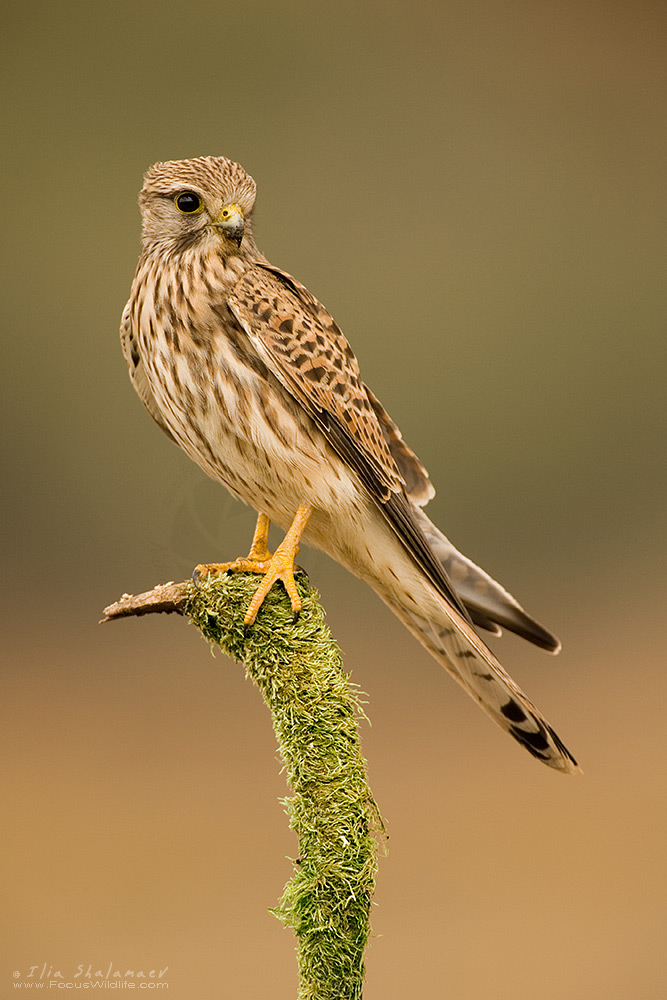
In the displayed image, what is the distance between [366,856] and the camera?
1688 mm

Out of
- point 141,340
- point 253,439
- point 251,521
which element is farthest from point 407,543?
point 251,521

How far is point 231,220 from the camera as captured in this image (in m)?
1.86

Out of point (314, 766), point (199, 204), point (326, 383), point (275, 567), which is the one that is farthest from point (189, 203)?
point (314, 766)

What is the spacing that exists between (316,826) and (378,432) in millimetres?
794

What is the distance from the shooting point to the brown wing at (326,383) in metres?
1.91

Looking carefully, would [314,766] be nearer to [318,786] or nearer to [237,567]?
A: [318,786]

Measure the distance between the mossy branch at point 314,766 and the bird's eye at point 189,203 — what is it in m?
0.72

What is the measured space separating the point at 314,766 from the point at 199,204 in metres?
1.08

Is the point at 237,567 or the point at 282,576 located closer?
the point at 282,576

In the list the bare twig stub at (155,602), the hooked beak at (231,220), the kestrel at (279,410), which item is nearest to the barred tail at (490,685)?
the kestrel at (279,410)

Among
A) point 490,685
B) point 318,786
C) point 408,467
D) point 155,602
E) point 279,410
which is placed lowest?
point 318,786

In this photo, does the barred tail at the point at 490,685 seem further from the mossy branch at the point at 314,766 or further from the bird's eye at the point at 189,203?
the bird's eye at the point at 189,203

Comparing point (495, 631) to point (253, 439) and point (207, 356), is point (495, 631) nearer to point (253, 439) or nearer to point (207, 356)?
point (253, 439)

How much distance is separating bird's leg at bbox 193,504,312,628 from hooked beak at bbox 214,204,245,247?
1.86 ft
